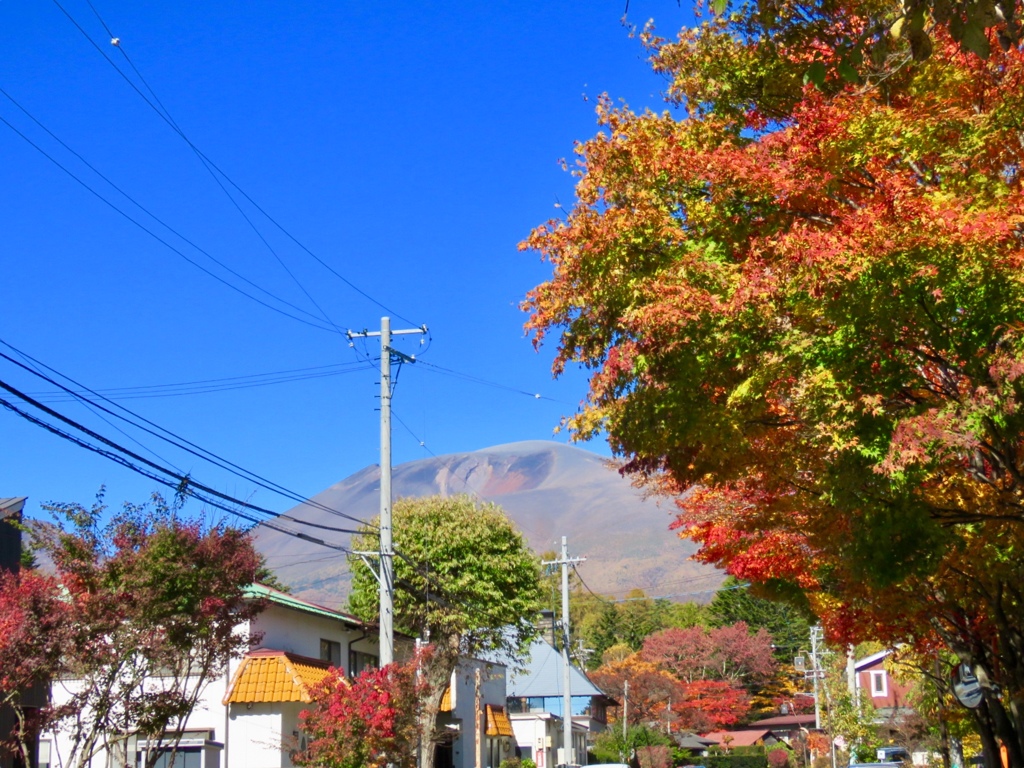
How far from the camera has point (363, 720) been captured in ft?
81.7

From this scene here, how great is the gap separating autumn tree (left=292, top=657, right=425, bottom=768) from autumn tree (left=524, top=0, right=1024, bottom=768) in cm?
1223

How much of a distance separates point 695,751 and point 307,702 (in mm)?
72688

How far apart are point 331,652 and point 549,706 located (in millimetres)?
41694

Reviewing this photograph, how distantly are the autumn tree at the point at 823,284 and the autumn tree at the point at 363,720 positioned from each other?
40.1 feet

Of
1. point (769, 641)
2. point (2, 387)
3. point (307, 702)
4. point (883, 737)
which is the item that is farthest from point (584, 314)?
point (769, 641)

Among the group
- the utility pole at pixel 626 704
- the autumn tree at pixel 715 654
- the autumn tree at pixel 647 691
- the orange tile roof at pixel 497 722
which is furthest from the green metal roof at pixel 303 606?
the autumn tree at pixel 715 654

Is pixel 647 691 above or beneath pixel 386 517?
beneath

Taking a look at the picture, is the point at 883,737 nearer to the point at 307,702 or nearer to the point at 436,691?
the point at 436,691

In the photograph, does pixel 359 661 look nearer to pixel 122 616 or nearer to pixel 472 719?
pixel 472 719

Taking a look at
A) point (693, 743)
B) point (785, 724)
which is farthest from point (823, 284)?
point (785, 724)

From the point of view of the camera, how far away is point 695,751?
94875 mm

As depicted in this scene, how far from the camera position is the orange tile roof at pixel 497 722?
52594 millimetres

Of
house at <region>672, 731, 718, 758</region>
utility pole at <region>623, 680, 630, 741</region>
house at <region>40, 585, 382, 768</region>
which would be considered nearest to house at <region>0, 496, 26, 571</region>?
house at <region>40, 585, 382, 768</region>

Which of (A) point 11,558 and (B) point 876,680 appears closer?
(A) point 11,558
